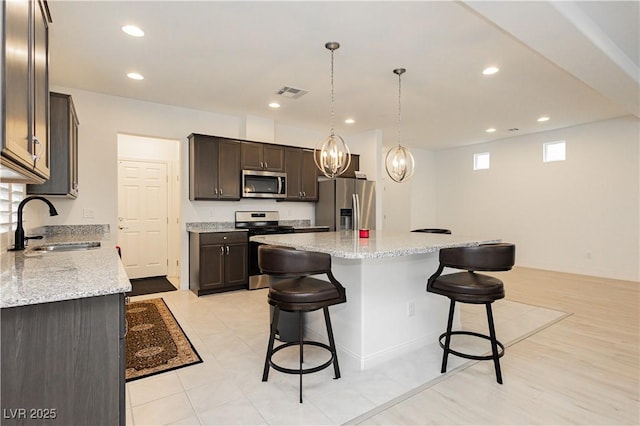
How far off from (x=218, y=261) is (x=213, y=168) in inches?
53.1

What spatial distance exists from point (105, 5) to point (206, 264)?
3055 millimetres

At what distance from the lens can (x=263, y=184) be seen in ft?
→ 17.3

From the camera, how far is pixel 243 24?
8.84 ft

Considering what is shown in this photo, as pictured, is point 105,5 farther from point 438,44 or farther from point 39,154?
point 438,44

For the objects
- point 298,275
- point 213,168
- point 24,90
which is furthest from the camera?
point 213,168

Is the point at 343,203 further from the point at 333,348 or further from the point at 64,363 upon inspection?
the point at 64,363

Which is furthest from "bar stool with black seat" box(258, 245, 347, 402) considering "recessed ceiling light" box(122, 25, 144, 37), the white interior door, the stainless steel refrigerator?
the white interior door

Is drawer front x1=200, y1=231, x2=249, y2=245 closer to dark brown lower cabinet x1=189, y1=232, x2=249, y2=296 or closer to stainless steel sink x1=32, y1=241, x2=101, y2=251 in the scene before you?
dark brown lower cabinet x1=189, y1=232, x2=249, y2=296

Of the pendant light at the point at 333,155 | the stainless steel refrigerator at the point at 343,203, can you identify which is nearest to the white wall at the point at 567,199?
the stainless steel refrigerator at the point at 343,203

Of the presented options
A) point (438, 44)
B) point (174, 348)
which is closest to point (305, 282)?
point (174, 348)

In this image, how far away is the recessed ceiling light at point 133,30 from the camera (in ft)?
8.98

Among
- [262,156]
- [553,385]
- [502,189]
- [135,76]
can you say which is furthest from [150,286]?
[502,189]

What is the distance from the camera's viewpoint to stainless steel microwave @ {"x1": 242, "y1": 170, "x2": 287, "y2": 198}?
5090 mm

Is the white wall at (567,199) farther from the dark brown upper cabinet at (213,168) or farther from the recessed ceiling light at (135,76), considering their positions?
the recessed ceiling light at (135,76)
